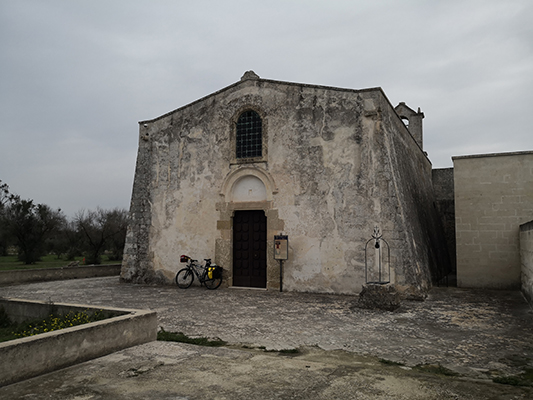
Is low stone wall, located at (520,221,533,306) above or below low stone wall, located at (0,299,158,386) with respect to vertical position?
above

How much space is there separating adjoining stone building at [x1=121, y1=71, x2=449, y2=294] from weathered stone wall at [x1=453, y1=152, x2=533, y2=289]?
4.23ft

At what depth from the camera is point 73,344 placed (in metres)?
4.74

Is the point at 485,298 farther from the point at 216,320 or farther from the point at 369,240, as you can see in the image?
the point at 216,320

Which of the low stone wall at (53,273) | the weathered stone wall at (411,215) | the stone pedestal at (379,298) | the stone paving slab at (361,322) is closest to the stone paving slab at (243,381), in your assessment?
the stone paving slab at (361,322)

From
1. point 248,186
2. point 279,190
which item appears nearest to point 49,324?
point 279,190

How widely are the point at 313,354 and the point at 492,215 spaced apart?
971cm

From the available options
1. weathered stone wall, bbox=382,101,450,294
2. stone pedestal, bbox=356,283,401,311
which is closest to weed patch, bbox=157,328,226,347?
stone pedestal, bbox=356,283,401,311

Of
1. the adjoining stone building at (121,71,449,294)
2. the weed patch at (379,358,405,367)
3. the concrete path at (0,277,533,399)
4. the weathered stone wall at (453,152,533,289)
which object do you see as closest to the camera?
the concrete path at (0,277,533,399)

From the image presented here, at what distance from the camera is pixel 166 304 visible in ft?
31.1

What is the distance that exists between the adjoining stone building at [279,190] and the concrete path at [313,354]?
177 centimetres

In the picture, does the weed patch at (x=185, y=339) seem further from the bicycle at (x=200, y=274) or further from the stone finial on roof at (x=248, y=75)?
the stone finial on roof at (x=248, y=75)

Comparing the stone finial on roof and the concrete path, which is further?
the stone finial on roof

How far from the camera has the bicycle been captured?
12.2 m

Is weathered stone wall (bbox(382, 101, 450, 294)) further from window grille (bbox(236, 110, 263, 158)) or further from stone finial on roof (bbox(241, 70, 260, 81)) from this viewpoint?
stone finial on roof (bbox(241, 70, 260, 81))
